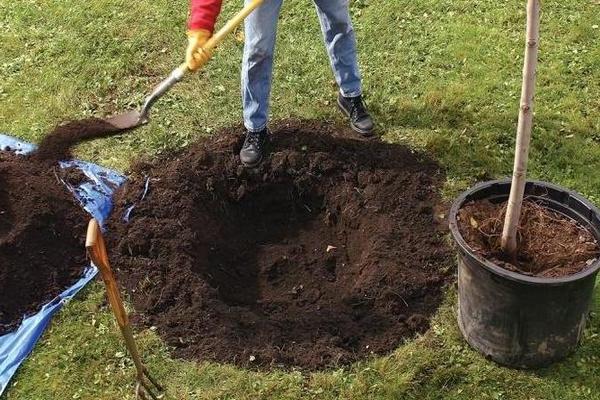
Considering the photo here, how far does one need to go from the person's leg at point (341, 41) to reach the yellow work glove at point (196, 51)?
3.37 feet

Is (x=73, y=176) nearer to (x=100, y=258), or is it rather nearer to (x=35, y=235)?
(x=35, y=235)

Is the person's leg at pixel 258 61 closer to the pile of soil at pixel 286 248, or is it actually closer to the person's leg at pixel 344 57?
the pile of soil at pixel 286 248

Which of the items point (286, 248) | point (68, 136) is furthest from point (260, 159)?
point (68, 136)

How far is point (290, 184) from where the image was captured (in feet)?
15.6

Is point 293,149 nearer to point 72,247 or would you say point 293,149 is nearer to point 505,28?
point 72,247

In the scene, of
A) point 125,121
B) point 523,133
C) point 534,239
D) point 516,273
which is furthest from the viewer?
point 125,121

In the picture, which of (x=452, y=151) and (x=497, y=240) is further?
(x=452, y=151)

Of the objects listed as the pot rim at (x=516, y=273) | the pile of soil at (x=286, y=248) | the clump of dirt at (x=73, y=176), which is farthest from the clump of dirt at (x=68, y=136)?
the pot rim at (x=516, y=273)

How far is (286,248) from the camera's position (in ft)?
14.9

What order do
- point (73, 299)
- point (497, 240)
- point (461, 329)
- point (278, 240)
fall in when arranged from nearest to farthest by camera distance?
point (497, 240) < point (461, 329) < point (73, 299) < point (278, 240)

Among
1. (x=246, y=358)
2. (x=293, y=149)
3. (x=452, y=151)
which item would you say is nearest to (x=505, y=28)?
(x=452, y=151)

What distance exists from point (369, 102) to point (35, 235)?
2534mm

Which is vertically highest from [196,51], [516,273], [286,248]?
[196,51]

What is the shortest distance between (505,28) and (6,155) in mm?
4028
